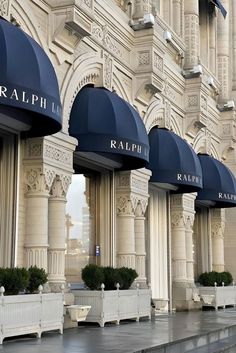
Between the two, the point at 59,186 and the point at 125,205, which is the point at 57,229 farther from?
the point at 125,205

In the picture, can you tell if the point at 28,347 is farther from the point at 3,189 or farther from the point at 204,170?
the point at 204,170

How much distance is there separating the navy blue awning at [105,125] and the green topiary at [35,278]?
3905 mm

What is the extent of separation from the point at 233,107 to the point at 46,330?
712 inches

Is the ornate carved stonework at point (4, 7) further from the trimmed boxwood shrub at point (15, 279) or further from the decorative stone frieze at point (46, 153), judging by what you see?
the trimmed boxwood shrub at point (15, 279)

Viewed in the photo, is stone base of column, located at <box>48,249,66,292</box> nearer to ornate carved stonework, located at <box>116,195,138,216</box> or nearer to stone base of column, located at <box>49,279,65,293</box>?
stone base of column, located at <box>49,279,65,293</box>

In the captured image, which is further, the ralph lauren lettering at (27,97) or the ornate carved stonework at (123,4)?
the ornate carved stonework at (123,4)

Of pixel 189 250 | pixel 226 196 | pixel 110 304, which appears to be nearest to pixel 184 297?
pixel 189 250

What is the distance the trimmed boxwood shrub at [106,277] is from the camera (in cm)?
1538

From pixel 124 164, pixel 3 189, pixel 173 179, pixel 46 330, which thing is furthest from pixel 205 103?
pixel 46 330

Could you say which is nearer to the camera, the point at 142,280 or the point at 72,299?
the point at 72,299

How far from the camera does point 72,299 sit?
1482cm

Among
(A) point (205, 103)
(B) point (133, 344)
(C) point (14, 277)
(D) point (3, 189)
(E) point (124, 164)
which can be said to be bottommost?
(B) point (133, 344)

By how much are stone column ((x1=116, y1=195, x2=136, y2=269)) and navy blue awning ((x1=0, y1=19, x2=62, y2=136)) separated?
18.9 ft

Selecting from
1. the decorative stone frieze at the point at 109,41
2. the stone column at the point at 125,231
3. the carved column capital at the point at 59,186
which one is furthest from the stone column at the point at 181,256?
the carved column capital at the point at 59,186
